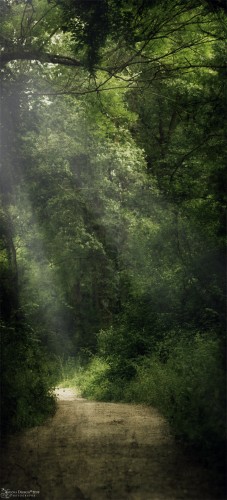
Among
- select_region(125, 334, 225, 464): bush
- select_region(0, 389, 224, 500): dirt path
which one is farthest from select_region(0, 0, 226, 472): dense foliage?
select_region(0, 389, 224, 500): dirt path

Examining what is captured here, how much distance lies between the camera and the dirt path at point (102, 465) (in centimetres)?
646

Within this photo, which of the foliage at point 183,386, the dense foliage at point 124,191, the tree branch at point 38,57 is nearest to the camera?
the foliage at point 183,386

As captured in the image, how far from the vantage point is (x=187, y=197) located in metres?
14.2

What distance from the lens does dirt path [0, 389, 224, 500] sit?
6457 mm

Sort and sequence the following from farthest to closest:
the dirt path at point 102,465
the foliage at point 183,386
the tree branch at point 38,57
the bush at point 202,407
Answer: the tree branch at point 38,57 → the foliage at point 183,386 → the bush at point 202,407 → the dirt path at point 102,465

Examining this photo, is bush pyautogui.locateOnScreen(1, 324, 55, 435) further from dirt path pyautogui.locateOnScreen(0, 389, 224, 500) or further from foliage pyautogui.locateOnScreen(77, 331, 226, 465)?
foliage pyautogui.locateOnScreen(77, 331, 226, 465)

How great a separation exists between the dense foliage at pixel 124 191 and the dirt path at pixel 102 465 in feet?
1.54

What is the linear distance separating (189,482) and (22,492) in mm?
2010

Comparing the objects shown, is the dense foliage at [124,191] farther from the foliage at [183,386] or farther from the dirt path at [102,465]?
the dirt path at [102,465]

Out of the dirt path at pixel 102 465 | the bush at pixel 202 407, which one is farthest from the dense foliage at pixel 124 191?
the dirt path at pixel 102 465

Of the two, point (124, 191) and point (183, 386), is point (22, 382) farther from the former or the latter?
point (124, 191)

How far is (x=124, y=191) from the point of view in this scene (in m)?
25.1

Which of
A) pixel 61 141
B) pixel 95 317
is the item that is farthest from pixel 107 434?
pixel 95 317

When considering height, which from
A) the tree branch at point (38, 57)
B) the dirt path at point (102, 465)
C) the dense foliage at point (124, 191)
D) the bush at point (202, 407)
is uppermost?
the tree branch at point (38, 57)
